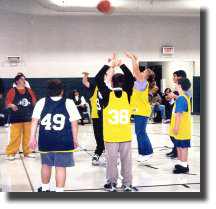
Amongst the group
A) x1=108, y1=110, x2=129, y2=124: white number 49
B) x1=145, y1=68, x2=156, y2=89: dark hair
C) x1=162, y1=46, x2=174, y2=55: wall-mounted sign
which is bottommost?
x1=108, y1=110, x2=129, y2=124: white number 49

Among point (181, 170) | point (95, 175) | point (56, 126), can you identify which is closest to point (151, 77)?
point (181, 170)

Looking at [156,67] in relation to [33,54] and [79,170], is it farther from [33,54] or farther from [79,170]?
[79,170]

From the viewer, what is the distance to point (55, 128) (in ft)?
10.5

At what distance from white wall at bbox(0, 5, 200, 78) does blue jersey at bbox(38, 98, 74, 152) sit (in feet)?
18.7

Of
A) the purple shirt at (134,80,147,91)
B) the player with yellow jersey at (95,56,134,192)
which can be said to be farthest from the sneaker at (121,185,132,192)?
the purple shirt at (134,80,147,91)

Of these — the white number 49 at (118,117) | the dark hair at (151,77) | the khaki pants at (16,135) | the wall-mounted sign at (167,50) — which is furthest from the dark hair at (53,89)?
the wall-mounted sign at (167,50)

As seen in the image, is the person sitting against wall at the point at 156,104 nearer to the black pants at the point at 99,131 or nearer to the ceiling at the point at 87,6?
the ceiling at the point at 87,6

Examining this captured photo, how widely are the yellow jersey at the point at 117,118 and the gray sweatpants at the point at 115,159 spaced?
77 millimetres

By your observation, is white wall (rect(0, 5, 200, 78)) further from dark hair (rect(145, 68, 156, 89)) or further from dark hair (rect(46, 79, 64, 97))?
dark hair (rect(46, 79, 64, 97))

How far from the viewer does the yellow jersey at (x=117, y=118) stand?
348cm

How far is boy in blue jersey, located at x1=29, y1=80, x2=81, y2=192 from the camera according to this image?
3195mm

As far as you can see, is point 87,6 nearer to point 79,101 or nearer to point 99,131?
point 79,101

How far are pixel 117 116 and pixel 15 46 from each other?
6.55 m

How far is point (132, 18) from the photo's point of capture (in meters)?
10.1
